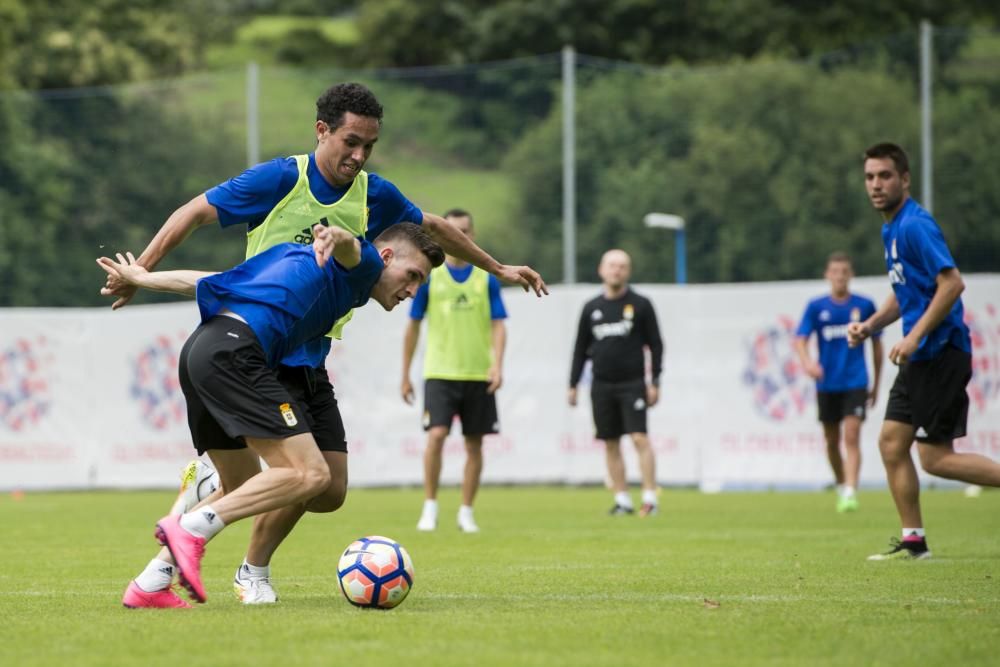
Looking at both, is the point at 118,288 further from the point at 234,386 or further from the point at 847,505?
the point at 847,505

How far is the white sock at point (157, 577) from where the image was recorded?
701 cm

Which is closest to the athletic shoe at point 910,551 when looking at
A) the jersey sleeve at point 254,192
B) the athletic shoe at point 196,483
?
the athletic shoe at point 196,483

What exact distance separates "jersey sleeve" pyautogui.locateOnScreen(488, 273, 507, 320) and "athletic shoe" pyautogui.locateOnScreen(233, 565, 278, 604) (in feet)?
20.2

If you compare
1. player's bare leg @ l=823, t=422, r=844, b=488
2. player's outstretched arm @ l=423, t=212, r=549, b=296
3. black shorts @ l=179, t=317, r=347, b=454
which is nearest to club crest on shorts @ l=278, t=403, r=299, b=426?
black shorts @ l=179, t=317, r=347, b=454

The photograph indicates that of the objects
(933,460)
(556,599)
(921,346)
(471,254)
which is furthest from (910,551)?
(471,254)

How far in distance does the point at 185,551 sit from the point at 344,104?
2.24 metres

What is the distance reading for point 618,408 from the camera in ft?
50.6

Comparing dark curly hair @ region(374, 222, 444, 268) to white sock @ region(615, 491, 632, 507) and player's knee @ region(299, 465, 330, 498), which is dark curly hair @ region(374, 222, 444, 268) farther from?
white sock @ region(615, 491, 632, 507)

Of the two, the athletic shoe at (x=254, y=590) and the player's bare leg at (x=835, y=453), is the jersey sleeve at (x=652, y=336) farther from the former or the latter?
the athletic shoe at (x=254, y=590)

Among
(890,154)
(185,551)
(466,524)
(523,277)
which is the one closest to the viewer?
(185,551)

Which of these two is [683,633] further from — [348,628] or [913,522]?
[913,522]

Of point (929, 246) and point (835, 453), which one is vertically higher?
point (929, 246)

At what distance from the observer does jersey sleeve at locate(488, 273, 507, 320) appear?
13312 millimetres

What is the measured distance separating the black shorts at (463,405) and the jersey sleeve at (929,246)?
4.89 metres
